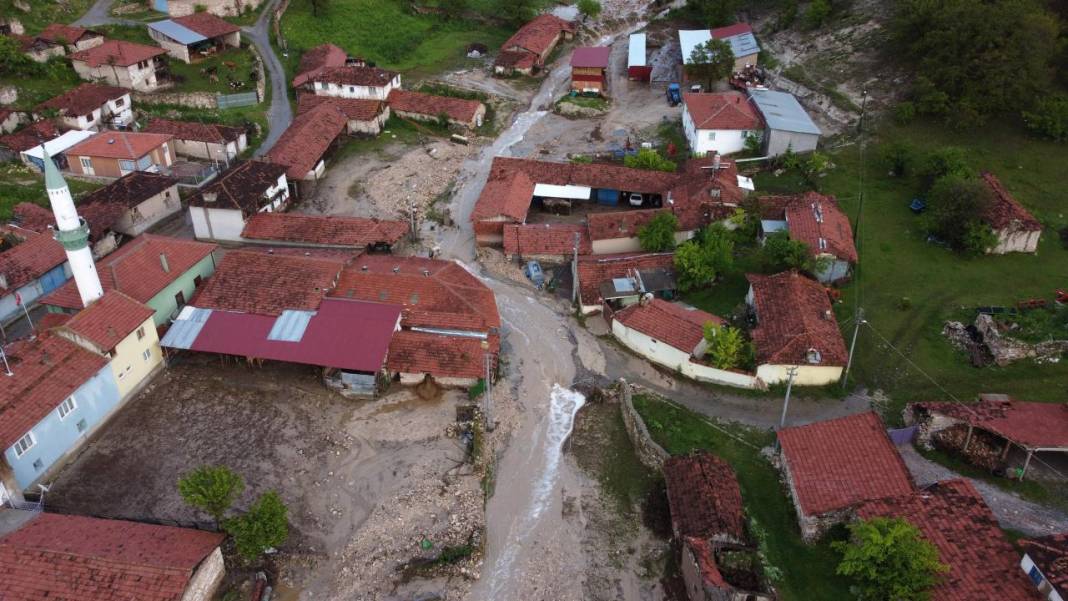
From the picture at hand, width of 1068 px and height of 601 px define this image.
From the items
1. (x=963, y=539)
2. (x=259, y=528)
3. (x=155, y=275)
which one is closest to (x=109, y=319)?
(x=155, y=275)

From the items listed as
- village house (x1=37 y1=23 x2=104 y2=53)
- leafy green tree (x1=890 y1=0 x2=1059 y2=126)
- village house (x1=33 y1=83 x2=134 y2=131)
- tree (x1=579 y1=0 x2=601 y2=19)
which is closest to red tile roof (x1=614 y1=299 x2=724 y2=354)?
leafy green tree (x1=890 y1=0 x2=1059 y2=126)

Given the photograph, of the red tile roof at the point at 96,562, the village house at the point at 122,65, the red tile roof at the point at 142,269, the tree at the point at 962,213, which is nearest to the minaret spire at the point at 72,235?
the red tile roof at the point at 142,269

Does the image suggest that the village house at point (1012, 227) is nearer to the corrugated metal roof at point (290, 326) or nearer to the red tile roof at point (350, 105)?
the corrugated metal roof at point (290, 326)

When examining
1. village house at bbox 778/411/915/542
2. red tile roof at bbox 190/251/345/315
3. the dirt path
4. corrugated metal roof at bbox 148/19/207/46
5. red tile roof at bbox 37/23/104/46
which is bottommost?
the dirt path

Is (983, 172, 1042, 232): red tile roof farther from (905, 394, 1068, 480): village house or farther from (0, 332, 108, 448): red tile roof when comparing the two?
(0, 332, 108, 448): red tile roof

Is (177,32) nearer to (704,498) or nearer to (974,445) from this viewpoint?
(704,498)

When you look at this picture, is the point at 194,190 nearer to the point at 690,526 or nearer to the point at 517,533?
the point at 517,533
